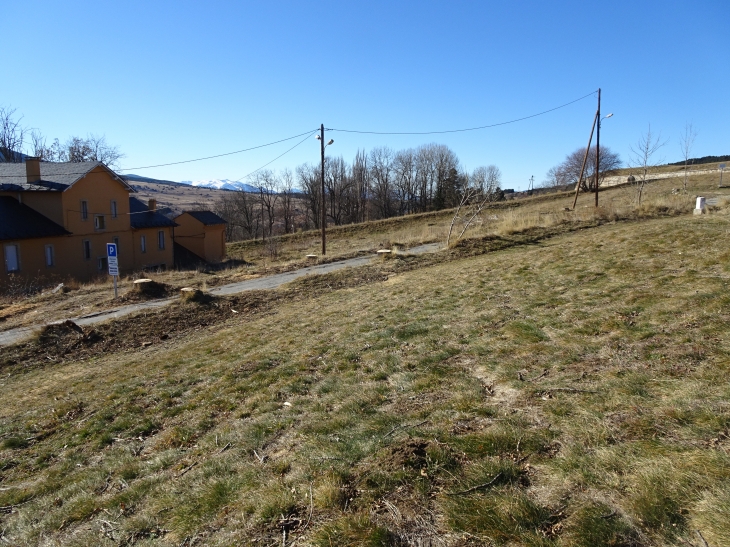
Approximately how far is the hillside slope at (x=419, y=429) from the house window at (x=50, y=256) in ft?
75.3

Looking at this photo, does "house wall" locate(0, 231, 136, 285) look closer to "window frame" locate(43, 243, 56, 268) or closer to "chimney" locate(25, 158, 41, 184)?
"window frame" locate(43, 243, 56, 268)

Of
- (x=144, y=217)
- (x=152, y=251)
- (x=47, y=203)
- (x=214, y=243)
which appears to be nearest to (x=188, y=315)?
(x=47, y=203)

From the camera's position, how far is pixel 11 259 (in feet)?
86.4

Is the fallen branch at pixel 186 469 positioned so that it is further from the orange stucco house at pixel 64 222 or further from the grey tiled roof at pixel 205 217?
the grey tiled roof at pixel 205 217

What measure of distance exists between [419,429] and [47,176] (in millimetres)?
35186

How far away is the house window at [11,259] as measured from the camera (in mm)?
26048

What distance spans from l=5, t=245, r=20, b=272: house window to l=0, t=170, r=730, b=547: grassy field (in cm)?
2023

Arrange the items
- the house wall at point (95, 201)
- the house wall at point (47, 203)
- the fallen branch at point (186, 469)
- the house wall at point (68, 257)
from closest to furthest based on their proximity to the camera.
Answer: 1. the fallen branch at point (186, 469)
2. the house wall at point (68, 257)
3. the house wall at point (47, 203)
4. the house wall at point (95, 201)

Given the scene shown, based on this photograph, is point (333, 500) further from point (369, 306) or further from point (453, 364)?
point (369, 306)

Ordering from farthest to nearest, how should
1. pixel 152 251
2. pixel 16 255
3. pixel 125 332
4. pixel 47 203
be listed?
pixel 152 251 → pixel 47 203 → pixel 16 255 → pixel 125 332

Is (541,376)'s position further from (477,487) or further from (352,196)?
(352,196)

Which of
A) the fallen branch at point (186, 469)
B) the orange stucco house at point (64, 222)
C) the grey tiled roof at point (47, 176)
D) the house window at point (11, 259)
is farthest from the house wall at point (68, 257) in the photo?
the fallen branch at point (186, 469)

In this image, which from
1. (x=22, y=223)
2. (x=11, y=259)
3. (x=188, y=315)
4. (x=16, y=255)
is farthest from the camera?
(x=22, y=223)

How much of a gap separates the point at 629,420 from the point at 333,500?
8.19 feet
